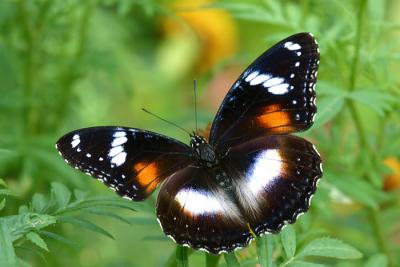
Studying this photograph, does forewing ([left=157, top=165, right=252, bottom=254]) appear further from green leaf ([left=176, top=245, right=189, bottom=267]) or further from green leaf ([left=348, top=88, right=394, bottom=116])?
green leaf ([left=348, top=88, right=394, bottom=116])

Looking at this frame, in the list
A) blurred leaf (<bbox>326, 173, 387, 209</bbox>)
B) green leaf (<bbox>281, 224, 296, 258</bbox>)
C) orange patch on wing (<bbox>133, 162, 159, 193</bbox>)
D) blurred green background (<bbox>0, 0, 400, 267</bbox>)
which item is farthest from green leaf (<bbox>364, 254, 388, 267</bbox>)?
orange patch on wing (<bbox>133, 162, 159, 193</bbox>)

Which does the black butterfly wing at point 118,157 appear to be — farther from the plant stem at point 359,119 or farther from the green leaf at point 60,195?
the plant stem at point 359,119

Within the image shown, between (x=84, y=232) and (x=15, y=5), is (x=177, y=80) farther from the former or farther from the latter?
(x=15, y=5)

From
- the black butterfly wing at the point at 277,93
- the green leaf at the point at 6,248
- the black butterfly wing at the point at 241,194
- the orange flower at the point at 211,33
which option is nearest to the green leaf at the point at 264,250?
the black butterfly wing at the point at 241,194

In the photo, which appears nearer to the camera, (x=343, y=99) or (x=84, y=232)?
(x=343, y=99)

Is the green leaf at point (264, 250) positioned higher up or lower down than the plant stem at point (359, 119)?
lower down

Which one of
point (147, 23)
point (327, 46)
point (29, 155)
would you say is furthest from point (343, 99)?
point (147, 23)
